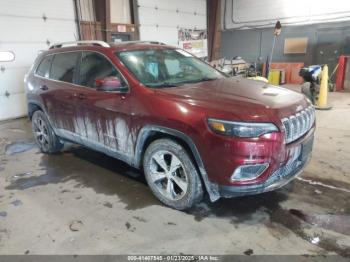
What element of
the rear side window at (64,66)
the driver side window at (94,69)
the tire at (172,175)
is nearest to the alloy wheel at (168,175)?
the tire at (172,175)

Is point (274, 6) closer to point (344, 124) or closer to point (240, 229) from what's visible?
point (344, 124)

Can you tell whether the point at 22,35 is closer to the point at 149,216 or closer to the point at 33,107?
the point at 33,107

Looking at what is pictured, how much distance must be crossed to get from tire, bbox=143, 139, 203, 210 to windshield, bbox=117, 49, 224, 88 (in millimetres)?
648

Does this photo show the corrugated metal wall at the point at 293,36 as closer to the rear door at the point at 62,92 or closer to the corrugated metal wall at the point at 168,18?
the corrugated metal wall at the point at 168,18

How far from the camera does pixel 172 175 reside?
9.29 ft

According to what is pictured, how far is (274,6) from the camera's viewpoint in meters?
12.5

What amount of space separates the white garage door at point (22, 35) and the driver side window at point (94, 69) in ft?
15.4

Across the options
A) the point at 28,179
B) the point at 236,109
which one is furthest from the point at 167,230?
the point at 28,179

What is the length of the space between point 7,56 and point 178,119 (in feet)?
20.8

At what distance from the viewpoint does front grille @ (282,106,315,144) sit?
2.45 metres

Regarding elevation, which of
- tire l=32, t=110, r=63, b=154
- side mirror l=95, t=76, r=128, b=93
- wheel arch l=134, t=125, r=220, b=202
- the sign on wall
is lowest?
tire l=32, t=110, r=63, b=154

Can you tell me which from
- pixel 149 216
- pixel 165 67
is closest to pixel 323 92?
pixel 165 67

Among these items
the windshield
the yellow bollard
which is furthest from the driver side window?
the yellow bollard

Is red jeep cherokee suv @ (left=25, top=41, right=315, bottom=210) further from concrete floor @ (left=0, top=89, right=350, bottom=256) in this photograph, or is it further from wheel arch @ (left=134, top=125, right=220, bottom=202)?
concrete floor @ (left=0, top=89, right=350, bottom=256)
